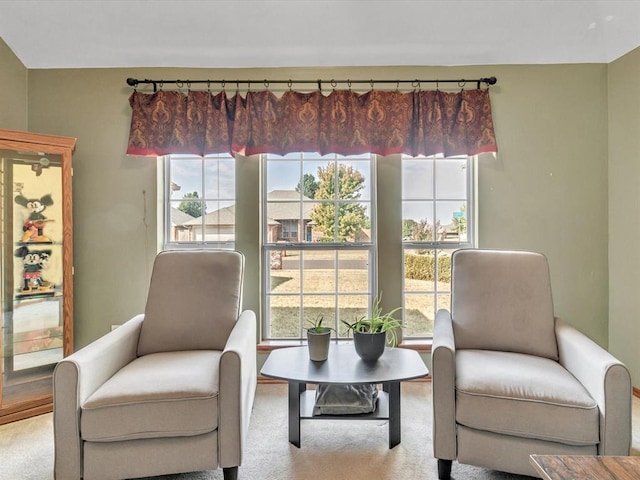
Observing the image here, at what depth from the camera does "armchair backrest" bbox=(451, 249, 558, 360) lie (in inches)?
84.9

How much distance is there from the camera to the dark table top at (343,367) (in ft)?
6.23

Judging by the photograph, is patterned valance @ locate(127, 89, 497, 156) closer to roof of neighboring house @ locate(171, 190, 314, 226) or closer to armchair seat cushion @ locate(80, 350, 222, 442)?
roof of neighboring house @ locate(171, 190, 314, 226)

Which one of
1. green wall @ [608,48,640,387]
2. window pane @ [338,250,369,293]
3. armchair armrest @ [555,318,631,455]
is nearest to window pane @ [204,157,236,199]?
window pane @ [338,250,369,293]

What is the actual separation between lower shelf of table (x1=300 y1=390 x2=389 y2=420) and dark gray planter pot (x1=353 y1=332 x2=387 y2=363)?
0.27 meters

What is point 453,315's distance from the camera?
7.57ft

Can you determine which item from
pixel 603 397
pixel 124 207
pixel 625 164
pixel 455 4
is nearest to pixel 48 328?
pixel 124 207

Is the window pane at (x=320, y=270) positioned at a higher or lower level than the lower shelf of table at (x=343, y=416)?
higher

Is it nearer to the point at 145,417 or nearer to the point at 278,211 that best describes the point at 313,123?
A: the point at 278,211

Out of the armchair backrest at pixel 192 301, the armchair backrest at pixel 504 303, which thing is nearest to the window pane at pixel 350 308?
the armchair backrest at pixel 504 303

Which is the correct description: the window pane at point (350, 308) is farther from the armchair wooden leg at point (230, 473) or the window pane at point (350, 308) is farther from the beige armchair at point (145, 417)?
the armchair wooden leg at point (230, 473)

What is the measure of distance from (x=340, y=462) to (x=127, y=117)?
2745 millimetres

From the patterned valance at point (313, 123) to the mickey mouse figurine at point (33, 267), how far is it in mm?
931

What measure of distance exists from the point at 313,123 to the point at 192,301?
4.90ft

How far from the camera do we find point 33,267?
101 inches
